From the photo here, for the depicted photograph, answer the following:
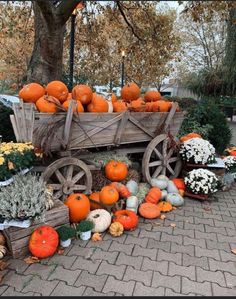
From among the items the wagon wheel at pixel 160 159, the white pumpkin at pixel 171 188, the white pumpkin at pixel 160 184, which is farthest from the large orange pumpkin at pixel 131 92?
the white pumpkin at pixel 171 188

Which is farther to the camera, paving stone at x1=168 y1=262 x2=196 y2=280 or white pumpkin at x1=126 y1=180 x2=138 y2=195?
white pumpkin at x1=126 y1=180 x2=138 y2=195

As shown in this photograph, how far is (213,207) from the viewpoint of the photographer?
14.1 ft

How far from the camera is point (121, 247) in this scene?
3.12 m

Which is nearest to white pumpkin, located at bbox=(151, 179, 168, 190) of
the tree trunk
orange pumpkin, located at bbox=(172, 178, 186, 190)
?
orange pumpkin, located at bbox=(172, 178, 186, 190)

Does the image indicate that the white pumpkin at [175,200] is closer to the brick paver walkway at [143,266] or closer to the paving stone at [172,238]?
the brick paver walkway at [143,266]

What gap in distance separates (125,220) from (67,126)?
4.23 feet

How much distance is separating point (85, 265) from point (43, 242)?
18.2 inches

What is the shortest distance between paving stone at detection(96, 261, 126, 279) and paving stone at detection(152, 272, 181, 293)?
302mm

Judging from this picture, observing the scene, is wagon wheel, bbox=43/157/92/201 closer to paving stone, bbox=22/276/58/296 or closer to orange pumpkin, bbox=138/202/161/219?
orange pumpkin, bbox=138/202/161/219

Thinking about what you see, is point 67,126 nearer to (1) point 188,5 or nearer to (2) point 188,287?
(2) point 188,287

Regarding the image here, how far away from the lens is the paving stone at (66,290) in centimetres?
238

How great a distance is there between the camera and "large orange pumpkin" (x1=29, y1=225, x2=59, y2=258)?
9.21 ft

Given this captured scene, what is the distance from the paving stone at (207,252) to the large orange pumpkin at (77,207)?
4.31 feet

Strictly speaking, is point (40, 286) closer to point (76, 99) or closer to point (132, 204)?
point (132, 204)
